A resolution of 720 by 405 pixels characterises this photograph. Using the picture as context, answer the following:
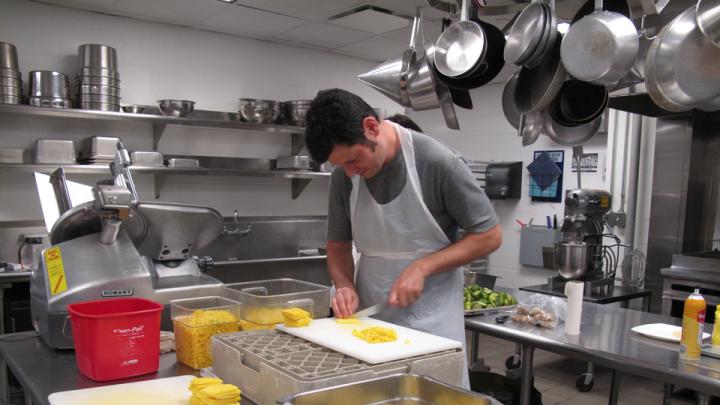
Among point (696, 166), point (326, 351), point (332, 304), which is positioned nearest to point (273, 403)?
point (326, 351)

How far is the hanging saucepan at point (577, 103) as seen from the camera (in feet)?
8.57

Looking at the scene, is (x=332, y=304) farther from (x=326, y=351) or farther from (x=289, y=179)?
(x=289, y=179)

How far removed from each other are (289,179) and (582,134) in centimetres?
343

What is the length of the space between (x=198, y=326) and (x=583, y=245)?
10.1 ft

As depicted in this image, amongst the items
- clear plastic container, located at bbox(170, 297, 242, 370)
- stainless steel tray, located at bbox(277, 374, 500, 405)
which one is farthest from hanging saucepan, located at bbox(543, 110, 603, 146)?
stainless steel tray, located at bbox(277, 374, 500, 405)

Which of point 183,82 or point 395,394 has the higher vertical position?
point 183,82

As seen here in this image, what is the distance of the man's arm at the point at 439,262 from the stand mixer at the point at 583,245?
2.29m

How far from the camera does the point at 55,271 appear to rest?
178 cm

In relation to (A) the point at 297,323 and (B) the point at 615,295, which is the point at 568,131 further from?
(A) the point at 297,323

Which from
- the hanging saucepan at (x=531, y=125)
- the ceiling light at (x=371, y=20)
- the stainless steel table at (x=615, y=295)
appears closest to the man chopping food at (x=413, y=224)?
the hanging saucepan at (x=531, y=125)

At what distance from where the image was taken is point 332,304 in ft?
5.81

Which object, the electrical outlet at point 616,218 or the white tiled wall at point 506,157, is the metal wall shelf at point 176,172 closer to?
the white tiled wall at point 506,157

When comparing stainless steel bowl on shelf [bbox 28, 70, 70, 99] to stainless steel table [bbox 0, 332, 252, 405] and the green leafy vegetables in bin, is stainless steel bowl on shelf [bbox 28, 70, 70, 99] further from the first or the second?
the green leafy vegetables in bin

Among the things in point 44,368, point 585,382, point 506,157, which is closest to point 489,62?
point 44,368
